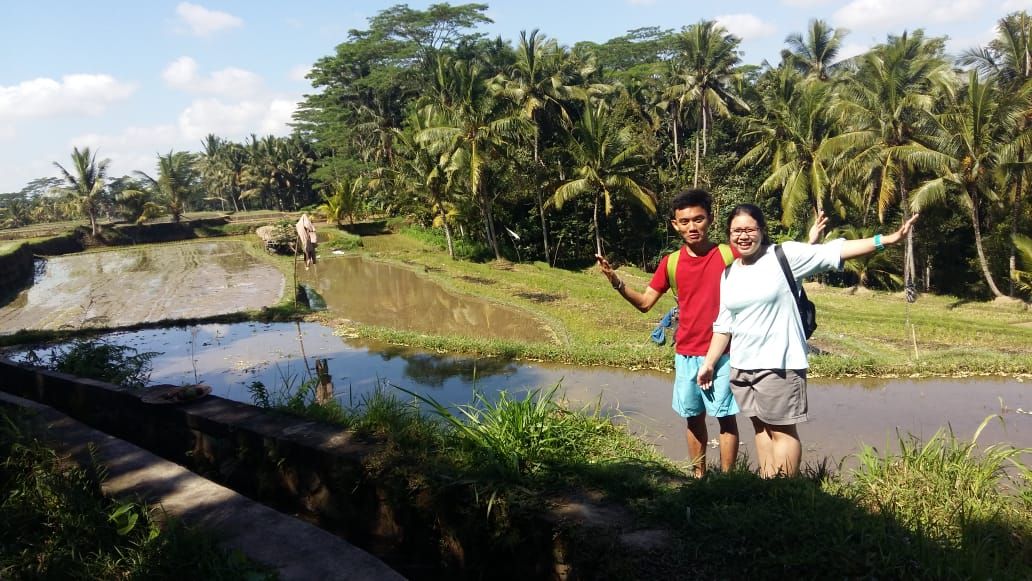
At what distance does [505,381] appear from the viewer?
8625 mm

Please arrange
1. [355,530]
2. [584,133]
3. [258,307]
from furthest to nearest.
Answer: [584,133], [258,307], [355,530]

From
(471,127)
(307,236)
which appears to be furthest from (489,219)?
(307,236)

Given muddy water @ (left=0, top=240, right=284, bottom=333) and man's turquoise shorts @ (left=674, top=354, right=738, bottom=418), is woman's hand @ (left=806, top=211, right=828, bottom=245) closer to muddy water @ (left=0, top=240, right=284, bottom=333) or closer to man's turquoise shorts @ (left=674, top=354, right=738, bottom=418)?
man's turquoise shorts @ (left=674, top=354, right=738, bottom=418)

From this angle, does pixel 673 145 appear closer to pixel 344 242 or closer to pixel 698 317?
pixel 344 242

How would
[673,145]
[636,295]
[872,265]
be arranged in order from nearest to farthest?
[636,295] → [872,265] → [673,145]

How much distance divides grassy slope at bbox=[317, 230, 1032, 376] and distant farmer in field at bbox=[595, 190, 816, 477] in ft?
17.4

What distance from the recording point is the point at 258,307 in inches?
586

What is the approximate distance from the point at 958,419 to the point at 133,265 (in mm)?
27224

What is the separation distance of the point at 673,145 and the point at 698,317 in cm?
2872

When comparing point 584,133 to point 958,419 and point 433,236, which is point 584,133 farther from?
point 958,419

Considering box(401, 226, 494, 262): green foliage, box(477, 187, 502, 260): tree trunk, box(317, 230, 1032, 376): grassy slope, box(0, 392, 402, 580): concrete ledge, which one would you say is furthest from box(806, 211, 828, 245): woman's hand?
box(401, 226, 494, 262): green foliage

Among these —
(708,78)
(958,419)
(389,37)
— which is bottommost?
(958,419)

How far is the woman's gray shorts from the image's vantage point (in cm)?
309

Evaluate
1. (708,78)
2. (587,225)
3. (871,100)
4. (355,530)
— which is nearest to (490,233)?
(587,225)
